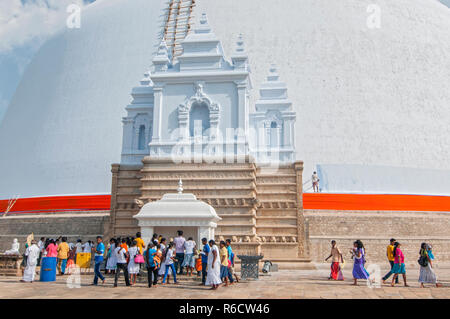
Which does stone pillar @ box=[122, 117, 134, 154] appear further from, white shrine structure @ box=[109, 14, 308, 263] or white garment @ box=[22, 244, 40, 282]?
white garment @ box=[22, 244, 40, 282]


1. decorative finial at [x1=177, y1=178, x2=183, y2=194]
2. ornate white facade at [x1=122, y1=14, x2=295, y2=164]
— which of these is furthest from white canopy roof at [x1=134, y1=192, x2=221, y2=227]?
ornate white facade at [x1=122, y1=14, x2=295, y2=164]

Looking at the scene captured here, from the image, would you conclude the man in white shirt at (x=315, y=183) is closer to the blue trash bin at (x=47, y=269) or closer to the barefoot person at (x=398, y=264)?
the barefoot person at (x=398, y=264)

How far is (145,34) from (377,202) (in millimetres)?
15257

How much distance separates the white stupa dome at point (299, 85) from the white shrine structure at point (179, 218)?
356 inches

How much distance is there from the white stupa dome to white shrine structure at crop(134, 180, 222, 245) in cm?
905

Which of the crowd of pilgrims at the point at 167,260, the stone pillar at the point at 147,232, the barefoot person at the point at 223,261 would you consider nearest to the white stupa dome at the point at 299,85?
the stone pillar at the point at 147,232

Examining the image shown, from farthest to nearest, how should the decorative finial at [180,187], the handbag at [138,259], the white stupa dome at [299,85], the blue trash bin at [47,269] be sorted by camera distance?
1. the white stupa dome at [299,85]
2. the decorative finial at [180,187]
3. the blue trash bin at [47,269]
4. the handbag at [138,259]

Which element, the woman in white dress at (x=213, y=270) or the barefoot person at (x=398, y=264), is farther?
the barefoot person at (x=398, y=264)

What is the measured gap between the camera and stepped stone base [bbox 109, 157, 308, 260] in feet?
51.7

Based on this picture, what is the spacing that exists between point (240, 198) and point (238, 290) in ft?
19.9

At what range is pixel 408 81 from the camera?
2364 centimetres

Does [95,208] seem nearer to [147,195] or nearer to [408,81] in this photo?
[147,195]

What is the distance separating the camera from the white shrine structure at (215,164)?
1593 cm
